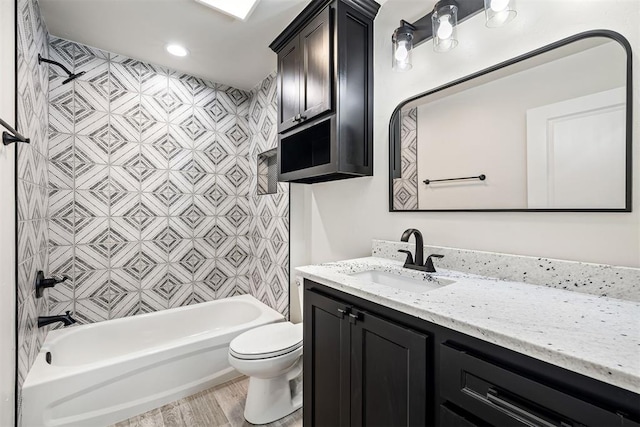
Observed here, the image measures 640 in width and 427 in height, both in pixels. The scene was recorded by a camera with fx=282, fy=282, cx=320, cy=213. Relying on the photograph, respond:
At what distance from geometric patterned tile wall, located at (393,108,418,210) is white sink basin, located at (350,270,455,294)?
0.40m

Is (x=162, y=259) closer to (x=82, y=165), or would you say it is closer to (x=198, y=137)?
(x=82, y=165)

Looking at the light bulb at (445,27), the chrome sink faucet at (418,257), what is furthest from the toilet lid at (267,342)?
the light bulb at (445,27)

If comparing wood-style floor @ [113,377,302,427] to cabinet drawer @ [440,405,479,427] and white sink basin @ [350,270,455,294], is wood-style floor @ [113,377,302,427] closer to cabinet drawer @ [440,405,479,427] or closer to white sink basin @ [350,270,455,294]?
white sink basin @ [350,270,455,294]

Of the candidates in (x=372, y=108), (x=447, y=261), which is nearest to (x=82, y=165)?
(x=372, y=108)

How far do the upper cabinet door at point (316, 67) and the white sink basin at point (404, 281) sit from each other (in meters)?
0.90

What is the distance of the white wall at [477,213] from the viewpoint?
0.91 m

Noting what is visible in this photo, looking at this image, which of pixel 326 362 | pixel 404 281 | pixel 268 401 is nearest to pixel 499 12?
pixel 404 281

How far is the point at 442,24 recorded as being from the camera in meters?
1.28

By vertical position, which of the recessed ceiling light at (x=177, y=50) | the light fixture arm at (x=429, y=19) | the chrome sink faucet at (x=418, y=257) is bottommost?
the chrome sink faucet at (x=418, y=257)

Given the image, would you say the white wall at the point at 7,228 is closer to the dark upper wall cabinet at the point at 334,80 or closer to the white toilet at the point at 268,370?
the white toilet at the point at 268,370

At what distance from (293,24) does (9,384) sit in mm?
2352

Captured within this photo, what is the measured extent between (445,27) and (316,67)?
679 mm

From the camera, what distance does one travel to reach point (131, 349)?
2295 mm

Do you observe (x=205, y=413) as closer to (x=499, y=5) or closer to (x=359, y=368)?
(x=359, y=368)
